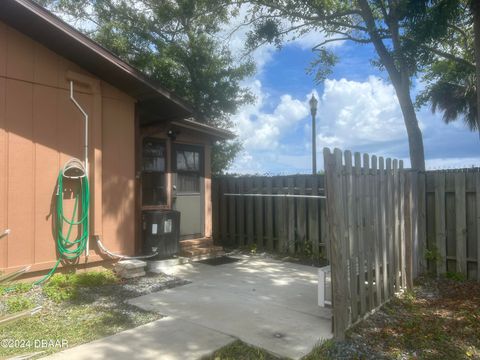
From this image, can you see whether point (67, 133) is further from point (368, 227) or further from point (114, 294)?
point (368, 227)

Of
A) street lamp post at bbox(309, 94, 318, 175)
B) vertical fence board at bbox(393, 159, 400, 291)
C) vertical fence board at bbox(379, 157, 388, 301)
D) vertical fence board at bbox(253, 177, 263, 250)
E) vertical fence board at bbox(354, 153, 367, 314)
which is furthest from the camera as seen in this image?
street lamp post at bbox(309, 94, 318, 175)

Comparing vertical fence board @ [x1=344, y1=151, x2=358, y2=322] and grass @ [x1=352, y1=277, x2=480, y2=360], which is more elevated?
vertical fence board @ [x1=344, y1=151, x2=358, y2=322]

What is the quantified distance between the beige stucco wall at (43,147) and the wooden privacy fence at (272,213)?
330 centimetres

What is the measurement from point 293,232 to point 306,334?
4.44 meters

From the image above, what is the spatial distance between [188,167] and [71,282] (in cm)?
365

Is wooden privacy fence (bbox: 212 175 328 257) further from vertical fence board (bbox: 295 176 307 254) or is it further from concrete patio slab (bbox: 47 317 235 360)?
concrete patio slab (bbox: 47 317 235 360)

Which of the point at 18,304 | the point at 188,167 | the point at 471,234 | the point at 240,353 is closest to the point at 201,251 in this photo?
the point at 188,167

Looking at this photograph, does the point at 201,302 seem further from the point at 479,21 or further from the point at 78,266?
the point at 479,21

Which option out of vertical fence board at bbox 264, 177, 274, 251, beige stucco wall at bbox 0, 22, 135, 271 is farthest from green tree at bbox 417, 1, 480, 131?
beige stucco wall at bbox 0, 22, 135, 271

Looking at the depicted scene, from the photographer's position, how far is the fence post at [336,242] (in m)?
3.48

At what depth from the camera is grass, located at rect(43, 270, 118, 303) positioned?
461 cm

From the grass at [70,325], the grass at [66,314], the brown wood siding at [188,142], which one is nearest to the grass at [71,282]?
the grass at [66,314]

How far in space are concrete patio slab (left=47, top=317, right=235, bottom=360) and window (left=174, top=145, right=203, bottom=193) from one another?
445 centimetres

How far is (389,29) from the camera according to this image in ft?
32.9
